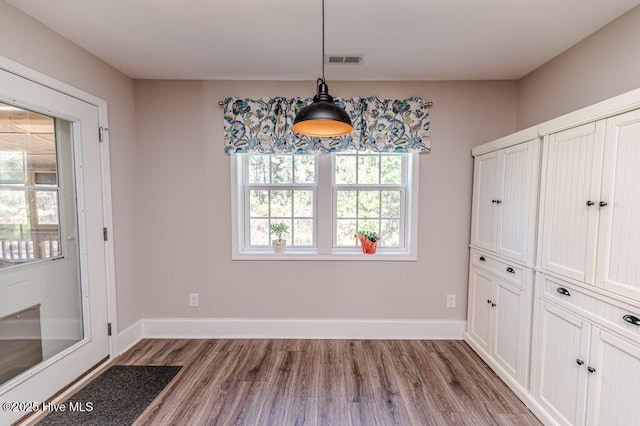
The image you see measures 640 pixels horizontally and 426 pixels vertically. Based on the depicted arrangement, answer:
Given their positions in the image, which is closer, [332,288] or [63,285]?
[63,285]

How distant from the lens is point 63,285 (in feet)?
6.71

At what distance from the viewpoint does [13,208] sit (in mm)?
1744

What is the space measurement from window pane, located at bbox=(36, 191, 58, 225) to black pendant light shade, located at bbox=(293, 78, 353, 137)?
1.82 m

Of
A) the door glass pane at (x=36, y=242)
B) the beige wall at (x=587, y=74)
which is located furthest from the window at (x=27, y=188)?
the beige wall at (x=587, y=74)

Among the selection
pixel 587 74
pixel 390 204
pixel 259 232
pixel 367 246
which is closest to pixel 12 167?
pixel 259 232

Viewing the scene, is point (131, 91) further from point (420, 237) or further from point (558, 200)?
point (558, 200)

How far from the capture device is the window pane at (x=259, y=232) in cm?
288

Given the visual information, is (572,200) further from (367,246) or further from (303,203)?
(303,203)

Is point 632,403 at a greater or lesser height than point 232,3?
lesser

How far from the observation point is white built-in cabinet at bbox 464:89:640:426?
1.33 meters

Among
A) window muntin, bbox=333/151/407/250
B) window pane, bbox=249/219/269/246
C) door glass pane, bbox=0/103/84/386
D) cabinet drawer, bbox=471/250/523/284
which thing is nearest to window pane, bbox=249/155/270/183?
window pane, bbox=249/219/269/246

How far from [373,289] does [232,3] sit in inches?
100

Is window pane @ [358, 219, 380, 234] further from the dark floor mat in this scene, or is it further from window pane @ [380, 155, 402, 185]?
the dark floor mat

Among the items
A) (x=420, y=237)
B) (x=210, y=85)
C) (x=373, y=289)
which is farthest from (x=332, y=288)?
(x=210, y=85)
